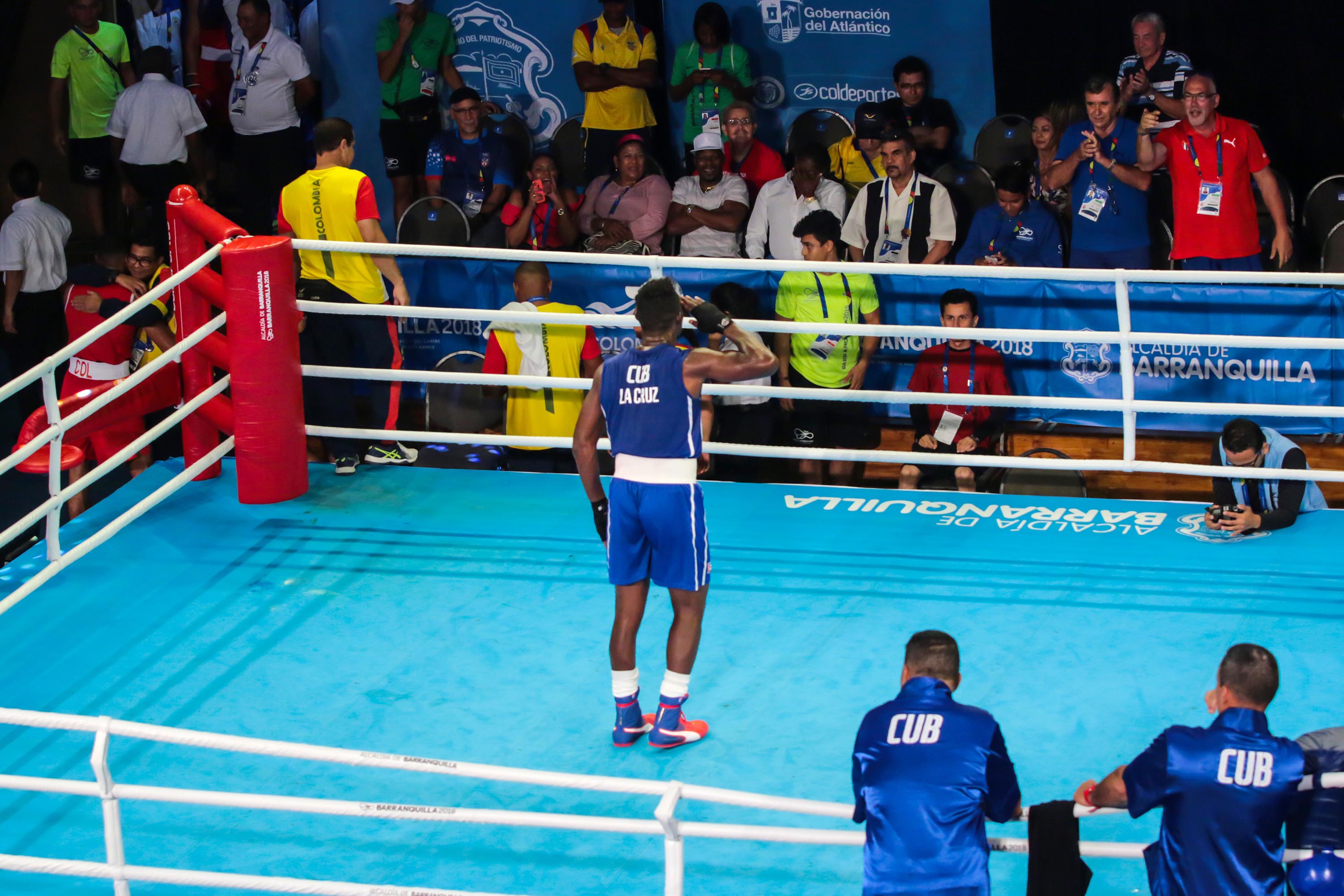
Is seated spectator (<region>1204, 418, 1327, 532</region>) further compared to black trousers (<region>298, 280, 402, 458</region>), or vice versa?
black trousers (<region>298, 280, 402, 458</region>)

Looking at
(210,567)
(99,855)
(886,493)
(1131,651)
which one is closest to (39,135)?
(210,567)

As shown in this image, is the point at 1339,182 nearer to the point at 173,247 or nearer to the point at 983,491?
the point at 983,491

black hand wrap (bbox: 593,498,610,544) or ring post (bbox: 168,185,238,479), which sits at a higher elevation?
ring post (bbox: 168,185,238,479)

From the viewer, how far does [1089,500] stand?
7.57 metres

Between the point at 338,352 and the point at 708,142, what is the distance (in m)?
2.88

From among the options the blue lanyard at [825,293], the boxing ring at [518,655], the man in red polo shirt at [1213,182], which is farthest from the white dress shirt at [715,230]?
the man in red polo shirt at [1213,182]

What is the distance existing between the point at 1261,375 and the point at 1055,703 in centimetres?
334

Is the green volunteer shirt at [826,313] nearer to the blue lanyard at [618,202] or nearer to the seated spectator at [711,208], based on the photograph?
the seated spectator at [711,208]

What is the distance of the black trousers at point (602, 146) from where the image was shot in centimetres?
1074

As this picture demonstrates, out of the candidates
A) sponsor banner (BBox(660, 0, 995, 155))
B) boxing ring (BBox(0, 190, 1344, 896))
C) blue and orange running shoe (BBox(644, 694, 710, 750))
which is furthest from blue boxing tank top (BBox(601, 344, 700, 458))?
sponsor banner (BBox(660, 0, 995, 155))

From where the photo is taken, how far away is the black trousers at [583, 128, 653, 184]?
10.7 m

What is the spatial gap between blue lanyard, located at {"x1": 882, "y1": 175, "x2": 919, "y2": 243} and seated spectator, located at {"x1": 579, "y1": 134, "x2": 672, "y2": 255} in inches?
59.3

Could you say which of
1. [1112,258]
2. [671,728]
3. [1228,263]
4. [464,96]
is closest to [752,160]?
[464,96]

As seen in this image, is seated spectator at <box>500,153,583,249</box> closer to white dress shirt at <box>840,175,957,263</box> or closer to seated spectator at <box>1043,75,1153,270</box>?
white dress shirt at <box>840,175,957,263</box>
